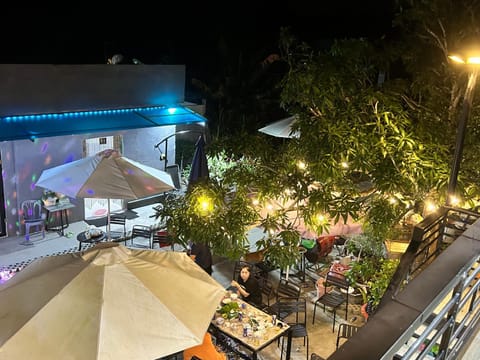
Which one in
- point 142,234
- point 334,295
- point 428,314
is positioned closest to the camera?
point 428,314

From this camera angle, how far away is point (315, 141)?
6.52 metres

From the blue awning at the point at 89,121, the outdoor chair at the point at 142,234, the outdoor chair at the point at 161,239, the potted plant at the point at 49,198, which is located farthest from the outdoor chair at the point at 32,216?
the outdoor chair at the point at 161,239

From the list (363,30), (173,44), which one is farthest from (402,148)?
(173,44)

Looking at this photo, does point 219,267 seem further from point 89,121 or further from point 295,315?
point 89,121

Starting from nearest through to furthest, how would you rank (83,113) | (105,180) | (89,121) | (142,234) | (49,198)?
1. (105,180)
2. (142,234)
3. (49,198)
4. (89,121)
5. (83,113)

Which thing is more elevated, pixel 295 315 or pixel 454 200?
pixel 454 200

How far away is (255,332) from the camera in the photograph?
28.7 feet

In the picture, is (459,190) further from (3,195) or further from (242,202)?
(3,195)

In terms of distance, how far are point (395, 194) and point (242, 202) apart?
2144 millimetres

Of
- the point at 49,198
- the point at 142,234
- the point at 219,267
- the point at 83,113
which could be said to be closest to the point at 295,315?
the point at 219,267

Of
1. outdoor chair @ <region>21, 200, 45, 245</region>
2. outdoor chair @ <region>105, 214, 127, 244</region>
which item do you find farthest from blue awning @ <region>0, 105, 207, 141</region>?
outdoor chair @ <region>105, 214, 127, 244</region>

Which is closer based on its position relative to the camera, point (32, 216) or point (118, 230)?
point (32, 216)

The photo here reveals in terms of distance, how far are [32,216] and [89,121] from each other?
3315 mm

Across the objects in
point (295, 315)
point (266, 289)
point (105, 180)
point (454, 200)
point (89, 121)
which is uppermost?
point (89, 121)
